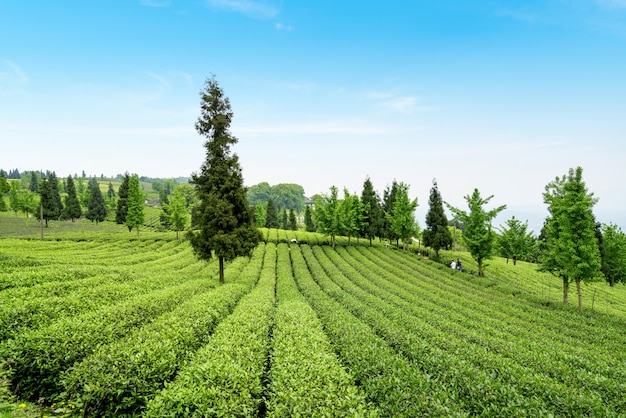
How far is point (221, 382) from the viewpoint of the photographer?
6.60m

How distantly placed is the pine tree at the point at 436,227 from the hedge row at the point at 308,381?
140ft

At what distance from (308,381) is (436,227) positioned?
4743 centimetres

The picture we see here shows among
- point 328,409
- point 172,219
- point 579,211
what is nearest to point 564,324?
point 579,211

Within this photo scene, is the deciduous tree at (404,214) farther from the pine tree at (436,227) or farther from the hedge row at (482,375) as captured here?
the hedge row at (482,375)

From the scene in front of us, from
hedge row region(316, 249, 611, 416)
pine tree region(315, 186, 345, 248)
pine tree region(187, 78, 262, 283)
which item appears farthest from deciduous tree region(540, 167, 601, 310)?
pine tree region(315, 186, 345, 248)

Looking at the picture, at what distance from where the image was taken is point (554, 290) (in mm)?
40375

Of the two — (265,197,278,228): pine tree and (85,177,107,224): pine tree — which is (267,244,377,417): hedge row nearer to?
(265,197,278,228): pine tree

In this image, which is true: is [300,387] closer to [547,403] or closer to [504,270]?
[547,403]

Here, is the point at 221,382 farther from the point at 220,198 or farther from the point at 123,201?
the point at 123,201

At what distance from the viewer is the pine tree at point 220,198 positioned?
23281mm

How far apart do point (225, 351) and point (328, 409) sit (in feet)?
12.4

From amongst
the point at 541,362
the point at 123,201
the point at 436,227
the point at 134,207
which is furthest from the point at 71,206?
the point at 541,362

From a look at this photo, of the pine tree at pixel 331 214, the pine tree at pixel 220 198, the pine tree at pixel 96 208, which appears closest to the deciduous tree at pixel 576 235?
the pine tree at pixel 220 198

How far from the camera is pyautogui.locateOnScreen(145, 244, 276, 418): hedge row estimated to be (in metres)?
5.73
